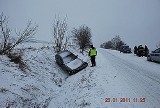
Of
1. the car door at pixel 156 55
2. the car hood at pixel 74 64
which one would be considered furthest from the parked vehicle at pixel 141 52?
the car hood at pixel 74 64

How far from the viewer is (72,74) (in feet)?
56.9

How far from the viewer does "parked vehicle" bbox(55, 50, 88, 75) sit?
17.4 m

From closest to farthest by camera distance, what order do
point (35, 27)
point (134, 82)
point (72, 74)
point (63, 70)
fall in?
point (134, 82) < point (35, 27) < point (72, 74) < point (63, 70)

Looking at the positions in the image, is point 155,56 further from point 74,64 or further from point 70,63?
point 70,63

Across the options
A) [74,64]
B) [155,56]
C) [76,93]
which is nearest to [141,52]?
[155,56]

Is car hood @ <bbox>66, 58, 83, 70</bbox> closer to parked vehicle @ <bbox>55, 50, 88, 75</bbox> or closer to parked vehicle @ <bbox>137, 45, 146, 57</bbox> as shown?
parked vehicle @ <bbox>55, 50, 88, 75</bbox>

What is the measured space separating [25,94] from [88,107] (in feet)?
13.9

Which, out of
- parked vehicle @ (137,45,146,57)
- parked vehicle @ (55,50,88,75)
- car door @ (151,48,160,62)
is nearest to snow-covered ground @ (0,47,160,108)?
parked vehicle @ (55,50,88,75)

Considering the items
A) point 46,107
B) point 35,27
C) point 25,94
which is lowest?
point 46,107

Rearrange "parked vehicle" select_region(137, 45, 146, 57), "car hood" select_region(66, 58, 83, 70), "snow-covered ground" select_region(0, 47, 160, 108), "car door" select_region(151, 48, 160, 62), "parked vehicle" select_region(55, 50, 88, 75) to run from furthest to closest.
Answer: "parked vehicle" select_region(137, 45, 146, 57) < "car door" select_region(151, 48, 160, 62) < "car hood" select_region(66, 58, 83, 70) < "parked vehicle" select_region(55, 50, 88, 75) < "snow-covered ground" select_region(0, 47, 160, 108)

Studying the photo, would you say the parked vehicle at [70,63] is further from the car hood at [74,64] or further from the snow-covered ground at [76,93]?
the snow-covered ground at [76,93]

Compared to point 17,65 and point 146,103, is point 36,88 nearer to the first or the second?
point 17,65

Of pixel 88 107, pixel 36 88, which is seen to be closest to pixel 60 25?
pixel 36 88

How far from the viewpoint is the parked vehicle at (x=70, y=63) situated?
17391 mm
